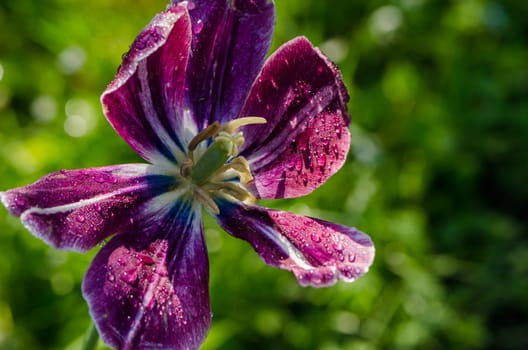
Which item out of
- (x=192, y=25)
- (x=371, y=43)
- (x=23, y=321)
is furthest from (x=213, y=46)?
(x=371, y=43)

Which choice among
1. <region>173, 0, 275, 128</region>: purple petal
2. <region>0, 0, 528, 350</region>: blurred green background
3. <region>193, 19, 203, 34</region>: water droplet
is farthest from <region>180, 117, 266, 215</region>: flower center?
<region>0, 0, 528, 350</region>: blurred green background

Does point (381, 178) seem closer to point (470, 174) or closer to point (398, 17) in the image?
point (470, 174)

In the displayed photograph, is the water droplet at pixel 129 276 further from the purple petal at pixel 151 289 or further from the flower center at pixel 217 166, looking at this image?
the flower center at pixel 217 166

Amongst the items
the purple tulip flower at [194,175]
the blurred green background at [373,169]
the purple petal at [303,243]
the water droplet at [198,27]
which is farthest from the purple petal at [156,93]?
the blurred green background at [373,169]

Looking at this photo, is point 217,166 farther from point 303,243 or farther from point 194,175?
point 303,243

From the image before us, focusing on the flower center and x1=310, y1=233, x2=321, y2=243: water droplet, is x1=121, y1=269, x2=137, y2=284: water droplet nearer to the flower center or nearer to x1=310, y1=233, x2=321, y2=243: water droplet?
the flower center

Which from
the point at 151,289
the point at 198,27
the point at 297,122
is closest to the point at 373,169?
the point at 297,122

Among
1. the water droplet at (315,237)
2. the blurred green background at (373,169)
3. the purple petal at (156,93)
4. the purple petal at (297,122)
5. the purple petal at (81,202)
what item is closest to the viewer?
the purple petal at (81,202)
